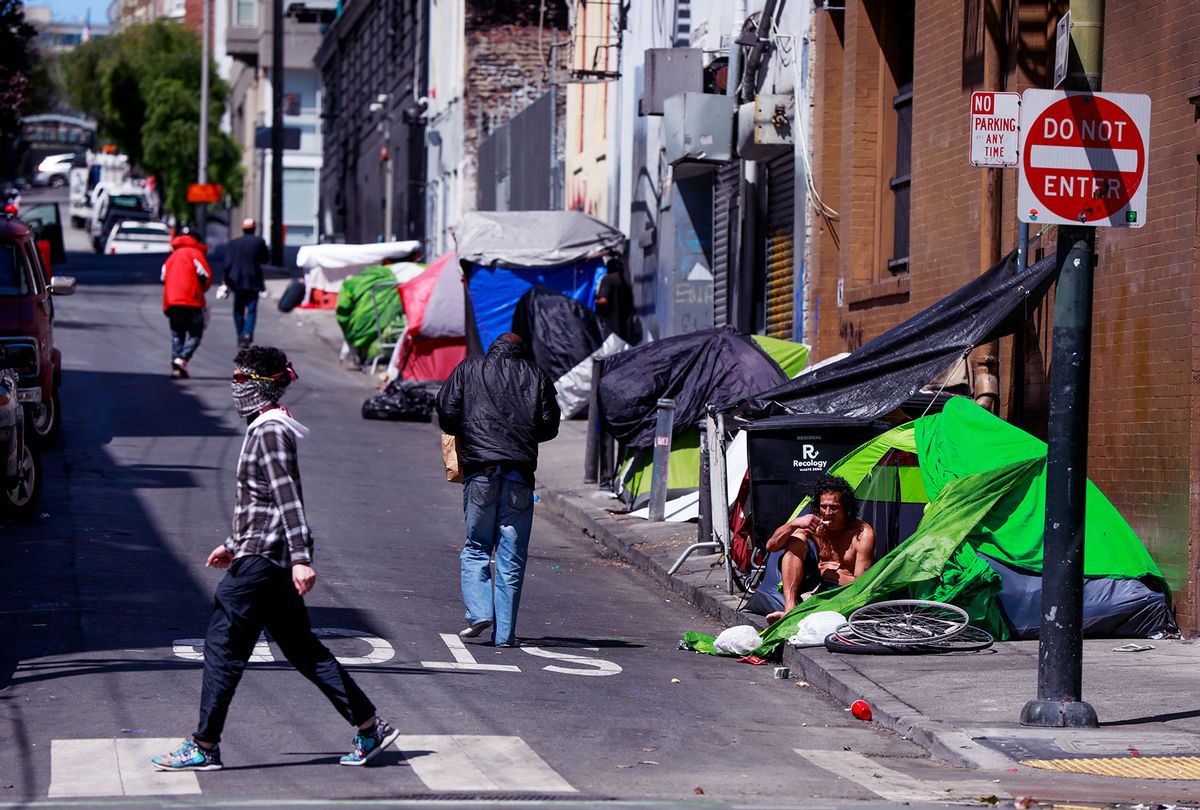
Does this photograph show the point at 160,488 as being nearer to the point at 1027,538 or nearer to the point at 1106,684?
the point at 1027,538

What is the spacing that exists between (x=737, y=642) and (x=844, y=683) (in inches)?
49.7

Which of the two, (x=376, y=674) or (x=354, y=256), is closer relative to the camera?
(x=376, y=674)

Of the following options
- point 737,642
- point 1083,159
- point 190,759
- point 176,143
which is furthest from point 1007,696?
point 176,143

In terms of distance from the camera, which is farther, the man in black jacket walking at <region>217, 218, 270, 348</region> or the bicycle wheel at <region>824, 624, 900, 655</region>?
the man in black jacket walking at <region>217, 218, 270, 348</region>

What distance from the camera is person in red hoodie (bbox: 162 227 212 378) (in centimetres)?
2381

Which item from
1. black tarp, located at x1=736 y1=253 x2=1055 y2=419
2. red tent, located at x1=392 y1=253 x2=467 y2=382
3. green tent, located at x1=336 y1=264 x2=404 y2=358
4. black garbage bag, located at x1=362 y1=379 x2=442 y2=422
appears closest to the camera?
black tarp, located at x1=736 y1=253 x2=1055 y2=419

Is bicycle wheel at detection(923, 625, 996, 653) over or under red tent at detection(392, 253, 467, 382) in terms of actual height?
under

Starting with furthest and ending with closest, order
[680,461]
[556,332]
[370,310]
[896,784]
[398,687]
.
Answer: [370,310]
[556,332]
[680,461]
[398,687]
[896,784]

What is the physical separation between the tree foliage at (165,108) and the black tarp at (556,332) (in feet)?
159

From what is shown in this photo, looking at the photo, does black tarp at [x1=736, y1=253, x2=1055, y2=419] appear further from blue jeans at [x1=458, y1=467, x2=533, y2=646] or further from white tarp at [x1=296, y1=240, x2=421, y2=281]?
white tarp at [x1=296, y1=240, x2=421, y2=281]

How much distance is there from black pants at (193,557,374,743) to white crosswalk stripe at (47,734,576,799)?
0.33 metres

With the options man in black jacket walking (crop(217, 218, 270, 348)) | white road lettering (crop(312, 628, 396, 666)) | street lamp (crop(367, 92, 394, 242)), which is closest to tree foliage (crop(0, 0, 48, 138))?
man in black jacket walking (crop(217, 218, 270, 348))

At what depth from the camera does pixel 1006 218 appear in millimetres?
12695

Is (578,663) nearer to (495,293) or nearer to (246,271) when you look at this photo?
(495,293)
